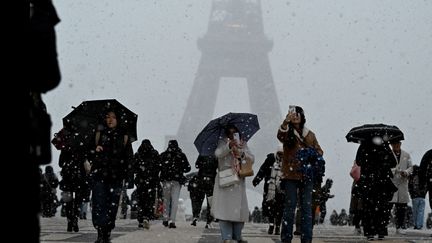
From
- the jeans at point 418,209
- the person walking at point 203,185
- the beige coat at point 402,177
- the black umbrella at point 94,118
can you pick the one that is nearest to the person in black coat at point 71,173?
the black umbrella at point 94,118

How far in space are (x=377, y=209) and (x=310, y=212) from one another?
223 cm

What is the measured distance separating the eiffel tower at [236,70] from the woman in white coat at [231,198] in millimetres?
44677

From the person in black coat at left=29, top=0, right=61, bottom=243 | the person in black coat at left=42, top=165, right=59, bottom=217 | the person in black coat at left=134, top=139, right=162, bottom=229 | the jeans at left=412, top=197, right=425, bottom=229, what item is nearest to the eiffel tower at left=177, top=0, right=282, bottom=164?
the person in black coat at left=42, top=165, right=59, bottom=217

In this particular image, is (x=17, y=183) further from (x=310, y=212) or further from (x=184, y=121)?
(x=184, y=121)

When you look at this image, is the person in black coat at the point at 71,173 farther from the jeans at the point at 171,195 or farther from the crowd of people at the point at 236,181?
the jeans at the point at 171,195

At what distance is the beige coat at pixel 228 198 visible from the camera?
6848 millimetres

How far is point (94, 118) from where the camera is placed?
786cm

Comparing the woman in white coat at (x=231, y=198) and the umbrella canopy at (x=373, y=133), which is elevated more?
the umbrella canopy at (x=373, y=133)

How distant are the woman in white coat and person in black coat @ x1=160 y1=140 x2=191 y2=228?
4.73m

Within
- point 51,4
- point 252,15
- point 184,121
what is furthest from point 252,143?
point 51,4

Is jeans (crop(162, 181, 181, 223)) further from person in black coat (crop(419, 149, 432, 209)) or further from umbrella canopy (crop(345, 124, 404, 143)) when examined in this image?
person in black coat (crop(419, 149, 432, 209))

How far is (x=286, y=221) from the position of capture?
6.92 metres

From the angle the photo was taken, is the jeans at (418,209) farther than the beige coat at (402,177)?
Yes

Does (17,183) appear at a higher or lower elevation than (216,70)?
lower
